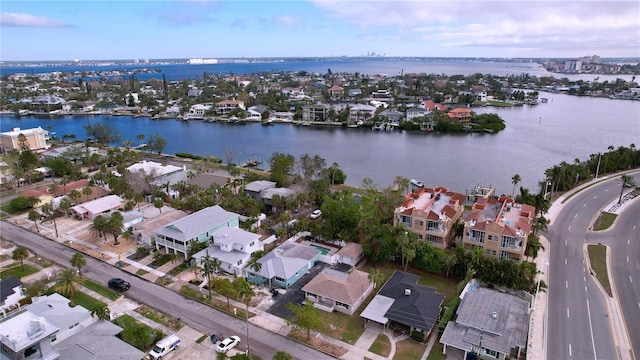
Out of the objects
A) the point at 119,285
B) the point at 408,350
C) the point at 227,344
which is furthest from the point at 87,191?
the point at 408,350

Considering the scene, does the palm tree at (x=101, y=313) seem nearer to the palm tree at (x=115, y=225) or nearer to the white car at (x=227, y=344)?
the white car at (x=227, y=344)

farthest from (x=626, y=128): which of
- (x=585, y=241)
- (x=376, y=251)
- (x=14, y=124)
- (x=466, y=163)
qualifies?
(x=14, y=124)

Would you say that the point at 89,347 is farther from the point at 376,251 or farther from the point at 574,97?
the point at 574,97

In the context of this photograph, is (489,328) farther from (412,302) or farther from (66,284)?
(66,284)

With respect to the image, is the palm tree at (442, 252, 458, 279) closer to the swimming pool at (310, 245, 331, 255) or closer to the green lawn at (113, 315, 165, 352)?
the swimming pool at (310, 245, 331, 255)

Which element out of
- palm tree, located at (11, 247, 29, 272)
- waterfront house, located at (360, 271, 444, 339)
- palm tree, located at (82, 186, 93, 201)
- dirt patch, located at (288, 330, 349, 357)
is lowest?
dirt patch, located at (288, 330, 349, 357)

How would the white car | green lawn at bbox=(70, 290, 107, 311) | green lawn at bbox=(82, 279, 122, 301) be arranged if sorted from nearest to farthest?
the white car < green lawn at bbox=(70, 290, 107, 311) < green lawn at bbox=(82, 279, 122, 301)

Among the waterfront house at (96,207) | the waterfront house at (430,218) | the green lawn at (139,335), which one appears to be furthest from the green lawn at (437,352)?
the waterfront house at (96,207)

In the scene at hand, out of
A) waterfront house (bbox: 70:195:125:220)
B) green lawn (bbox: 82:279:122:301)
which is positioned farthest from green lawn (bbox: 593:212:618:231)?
waterfront house (bbox: 70:195:125:220)
